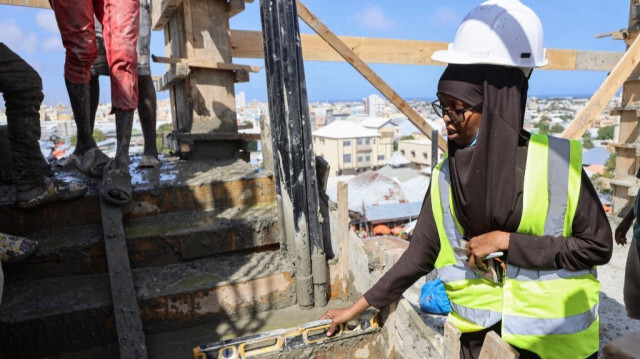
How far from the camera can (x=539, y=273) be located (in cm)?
139

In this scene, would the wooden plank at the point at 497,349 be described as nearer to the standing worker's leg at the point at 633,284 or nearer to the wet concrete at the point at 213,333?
the wet concrete at the point at 213,333

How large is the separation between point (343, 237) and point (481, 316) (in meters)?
1.49

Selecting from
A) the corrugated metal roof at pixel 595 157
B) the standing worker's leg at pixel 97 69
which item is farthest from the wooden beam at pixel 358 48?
the corrugated metal roof at pixel 595 157

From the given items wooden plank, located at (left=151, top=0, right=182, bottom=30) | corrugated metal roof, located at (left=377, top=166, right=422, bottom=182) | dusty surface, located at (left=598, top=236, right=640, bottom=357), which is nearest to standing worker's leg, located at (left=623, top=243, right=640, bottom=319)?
dusty surface, located at (left=598, top=236, right=640, bottom=357)

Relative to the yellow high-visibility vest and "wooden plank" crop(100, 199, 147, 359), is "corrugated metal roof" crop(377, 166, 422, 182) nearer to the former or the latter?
"wooden plank" crop(100, 199, 147, 359)

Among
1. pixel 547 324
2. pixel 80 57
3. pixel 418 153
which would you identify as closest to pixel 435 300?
pixel 547 324

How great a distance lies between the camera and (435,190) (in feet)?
5.45

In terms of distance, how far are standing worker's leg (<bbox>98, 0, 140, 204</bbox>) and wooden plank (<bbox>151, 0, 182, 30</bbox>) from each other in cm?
166

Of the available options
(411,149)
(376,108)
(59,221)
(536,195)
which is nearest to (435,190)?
(536,195)

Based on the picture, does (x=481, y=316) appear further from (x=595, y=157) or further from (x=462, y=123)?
(x=595, y=157)

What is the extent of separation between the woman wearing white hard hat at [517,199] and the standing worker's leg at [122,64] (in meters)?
2.65

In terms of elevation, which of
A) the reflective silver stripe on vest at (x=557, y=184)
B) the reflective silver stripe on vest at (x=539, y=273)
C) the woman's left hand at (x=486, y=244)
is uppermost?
the reflective silver stripe on vest at (x=557, y=184)

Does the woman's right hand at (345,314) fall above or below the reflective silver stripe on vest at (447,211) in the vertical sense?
below

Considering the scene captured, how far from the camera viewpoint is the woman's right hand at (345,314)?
1.95m
